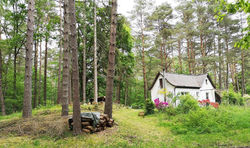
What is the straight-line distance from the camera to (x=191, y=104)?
Result: 32.4ft

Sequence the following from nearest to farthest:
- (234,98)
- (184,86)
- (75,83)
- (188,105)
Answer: (75,83) → (188,105) → (234,98) → (184,86)

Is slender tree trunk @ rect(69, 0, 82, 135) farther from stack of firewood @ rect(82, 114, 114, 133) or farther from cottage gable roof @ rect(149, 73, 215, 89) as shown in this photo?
cottage gable roof @ rect(149, 73, 215, 89)

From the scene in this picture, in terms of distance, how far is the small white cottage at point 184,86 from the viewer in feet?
54.2

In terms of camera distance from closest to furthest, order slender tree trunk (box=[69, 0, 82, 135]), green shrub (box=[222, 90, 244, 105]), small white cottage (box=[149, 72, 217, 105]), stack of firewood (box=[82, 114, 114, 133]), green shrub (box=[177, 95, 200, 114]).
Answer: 1. slender tree trunk (box=[69, 0, 82, 135])
2. stack of firewood (box=[82, 114, 114, 133])
3. green shrub (box=[177, 95, 200, 114])
4. green shrub (box=[222, 90, 244, 105])
5. small white cottage (box=[149, 72, 217, 105])

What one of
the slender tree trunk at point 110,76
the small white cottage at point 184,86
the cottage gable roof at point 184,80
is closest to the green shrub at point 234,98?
the small white cottage at point 184,86

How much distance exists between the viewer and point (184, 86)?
16656 mm

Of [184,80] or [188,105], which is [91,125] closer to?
[188,105]

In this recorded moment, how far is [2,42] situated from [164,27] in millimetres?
18615

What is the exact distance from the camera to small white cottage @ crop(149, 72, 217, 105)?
1651 cm

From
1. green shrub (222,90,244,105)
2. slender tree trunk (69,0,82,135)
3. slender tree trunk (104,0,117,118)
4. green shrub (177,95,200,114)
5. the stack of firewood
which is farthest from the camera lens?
green shrub (222,90,244,105)

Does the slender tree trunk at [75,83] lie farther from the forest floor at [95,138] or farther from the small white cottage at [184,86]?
the small white cottage at [184,86]

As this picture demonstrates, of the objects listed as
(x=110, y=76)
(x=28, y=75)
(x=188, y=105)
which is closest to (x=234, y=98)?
(x=188, y=105)

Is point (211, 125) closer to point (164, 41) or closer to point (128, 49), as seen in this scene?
point (128, 49)

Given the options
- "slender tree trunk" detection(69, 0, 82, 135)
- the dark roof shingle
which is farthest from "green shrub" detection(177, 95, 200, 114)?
"slender tree trunk" detection(69, 0, 82, 135)
